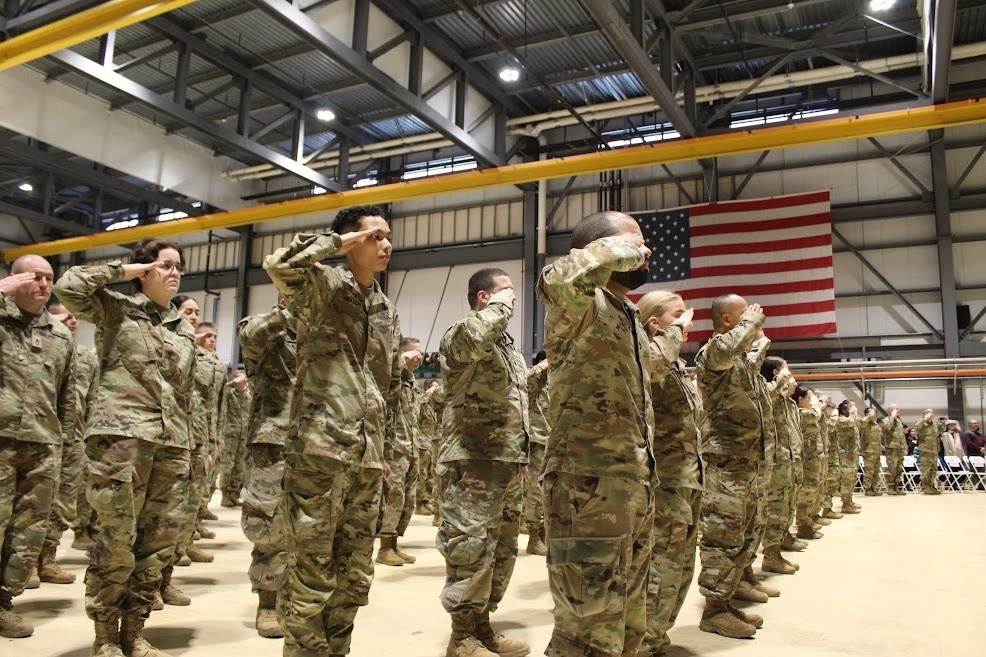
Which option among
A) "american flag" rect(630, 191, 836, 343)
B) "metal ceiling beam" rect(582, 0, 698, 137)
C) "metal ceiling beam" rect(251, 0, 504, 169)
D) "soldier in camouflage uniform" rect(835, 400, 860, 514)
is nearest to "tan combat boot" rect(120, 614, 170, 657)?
"metal ceiling beam" rect(582, 0, 698, 137)

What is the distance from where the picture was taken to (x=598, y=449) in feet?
6.92

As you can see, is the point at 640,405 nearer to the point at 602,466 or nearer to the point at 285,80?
the point at 602,466

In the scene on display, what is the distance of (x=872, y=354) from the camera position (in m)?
13.2

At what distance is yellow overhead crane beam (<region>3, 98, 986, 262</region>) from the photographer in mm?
8867

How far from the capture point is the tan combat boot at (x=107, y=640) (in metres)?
2.72

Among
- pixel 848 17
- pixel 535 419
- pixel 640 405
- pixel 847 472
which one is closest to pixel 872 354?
pixel 847 472

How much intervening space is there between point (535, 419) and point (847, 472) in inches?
266

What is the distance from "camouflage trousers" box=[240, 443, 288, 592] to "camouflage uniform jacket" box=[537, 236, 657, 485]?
168 centimetres

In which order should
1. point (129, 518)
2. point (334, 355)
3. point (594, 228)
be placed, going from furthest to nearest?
point (129, 518), point (334, 355), point (594, 228)

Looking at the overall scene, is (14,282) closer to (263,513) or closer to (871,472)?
(263,513)

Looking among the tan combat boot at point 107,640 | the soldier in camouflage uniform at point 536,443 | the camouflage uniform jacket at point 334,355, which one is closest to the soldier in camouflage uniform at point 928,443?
the soldier in camouflage uniform at point 536,443

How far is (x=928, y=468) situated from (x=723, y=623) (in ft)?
36.3

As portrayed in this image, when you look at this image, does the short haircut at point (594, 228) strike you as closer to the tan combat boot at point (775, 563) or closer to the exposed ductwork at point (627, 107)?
the tan combat boot at point (775, 563)

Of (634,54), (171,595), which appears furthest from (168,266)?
(634,54)
